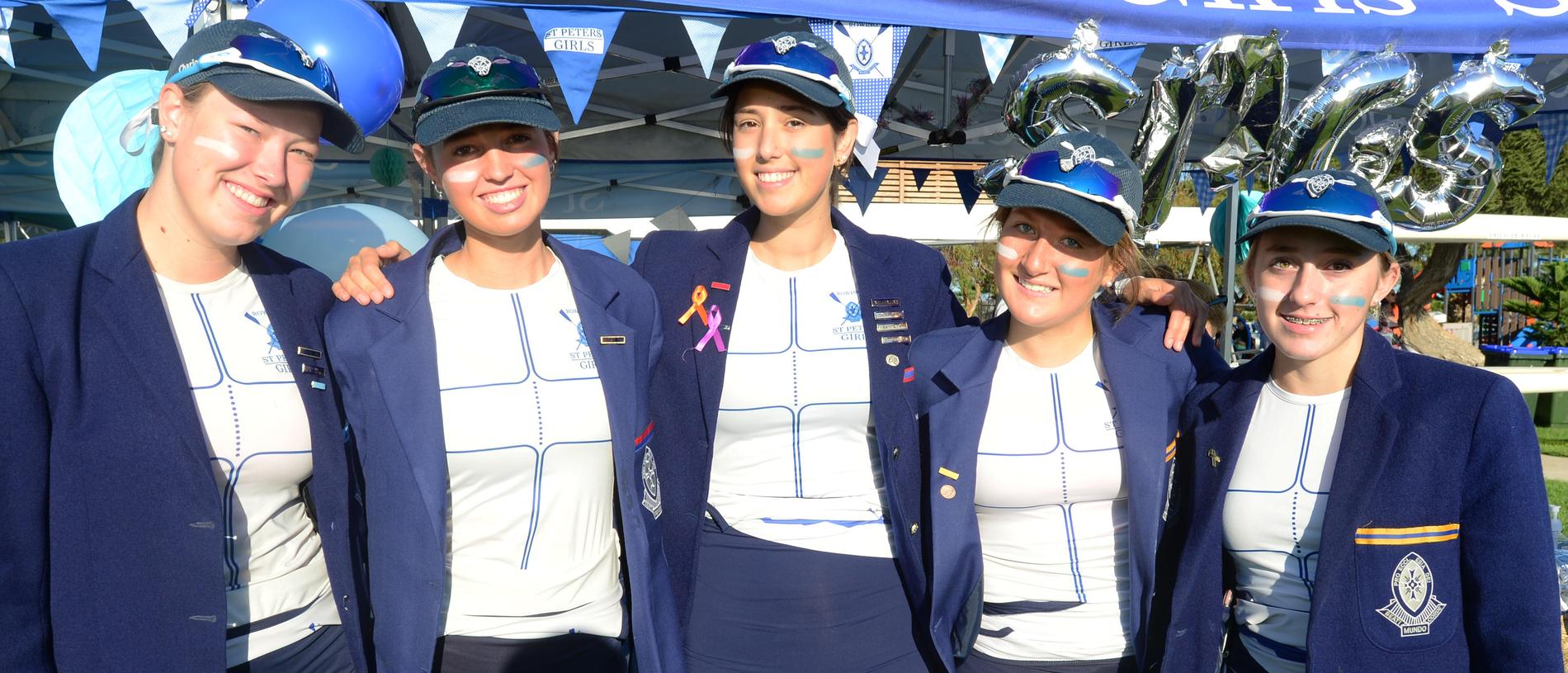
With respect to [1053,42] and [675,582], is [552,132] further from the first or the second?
[1053,42]

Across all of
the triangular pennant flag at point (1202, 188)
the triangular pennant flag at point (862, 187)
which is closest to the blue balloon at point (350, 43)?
the triangular pennant flag at point (862, 187)

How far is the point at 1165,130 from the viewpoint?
10.3 ft

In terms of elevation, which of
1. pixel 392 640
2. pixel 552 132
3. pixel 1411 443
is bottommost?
pixel 392 640

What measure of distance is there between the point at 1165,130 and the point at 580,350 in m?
2.01

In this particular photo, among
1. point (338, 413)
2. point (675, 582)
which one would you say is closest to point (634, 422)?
point (675, 582)

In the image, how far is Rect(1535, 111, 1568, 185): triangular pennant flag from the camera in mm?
5301

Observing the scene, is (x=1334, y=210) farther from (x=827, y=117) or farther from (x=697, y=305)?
(x=697, y=305)

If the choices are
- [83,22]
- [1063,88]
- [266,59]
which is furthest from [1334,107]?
[83,22]

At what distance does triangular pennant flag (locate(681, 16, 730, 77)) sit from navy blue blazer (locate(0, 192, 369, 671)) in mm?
2536

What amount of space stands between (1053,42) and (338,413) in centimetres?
466

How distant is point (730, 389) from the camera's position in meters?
2.26

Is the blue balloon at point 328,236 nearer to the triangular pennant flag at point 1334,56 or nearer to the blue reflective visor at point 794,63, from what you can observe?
the blue reflective visor at point 794,63

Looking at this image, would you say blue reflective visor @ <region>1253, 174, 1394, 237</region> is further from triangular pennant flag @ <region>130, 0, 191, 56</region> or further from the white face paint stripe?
triangular pennant flag @ <region>130, 0, 191, 56</region>

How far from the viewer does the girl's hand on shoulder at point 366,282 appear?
6.56ft
